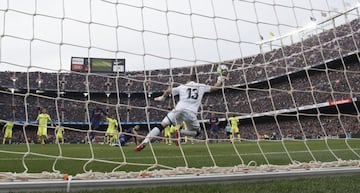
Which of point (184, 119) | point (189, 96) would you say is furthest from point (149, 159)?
point (189, 96)

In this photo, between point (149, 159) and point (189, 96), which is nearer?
point (149, 159)

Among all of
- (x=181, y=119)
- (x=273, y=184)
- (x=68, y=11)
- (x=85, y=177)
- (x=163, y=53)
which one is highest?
(x=68, y=11)

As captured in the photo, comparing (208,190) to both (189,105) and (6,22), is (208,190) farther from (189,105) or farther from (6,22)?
(189,105)

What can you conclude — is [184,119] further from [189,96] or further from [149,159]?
[149,159]

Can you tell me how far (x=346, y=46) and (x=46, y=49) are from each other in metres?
22.7

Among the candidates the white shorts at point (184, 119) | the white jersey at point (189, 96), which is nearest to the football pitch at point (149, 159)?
the white shorts at point (184, 119)

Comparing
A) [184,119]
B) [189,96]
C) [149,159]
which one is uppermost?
[189,96]

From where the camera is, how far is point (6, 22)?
3.46 metres

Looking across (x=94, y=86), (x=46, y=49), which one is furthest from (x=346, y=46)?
(x=46, y=49)

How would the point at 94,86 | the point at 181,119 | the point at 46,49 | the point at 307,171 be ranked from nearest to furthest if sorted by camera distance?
the point at 307,171 < the point at 46,49 < the point at 181,119 < the point at 94,86

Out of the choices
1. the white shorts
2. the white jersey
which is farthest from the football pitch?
the white jersey

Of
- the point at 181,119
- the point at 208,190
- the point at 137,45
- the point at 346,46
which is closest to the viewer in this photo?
the point at 208,190

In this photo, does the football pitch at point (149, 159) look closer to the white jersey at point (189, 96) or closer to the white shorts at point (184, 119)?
the white shorts at point (184, 119)

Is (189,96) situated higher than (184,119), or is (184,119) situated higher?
(189,96)
